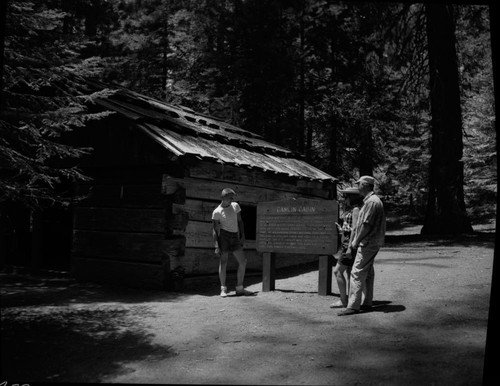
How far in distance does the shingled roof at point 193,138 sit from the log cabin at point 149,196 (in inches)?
1.2

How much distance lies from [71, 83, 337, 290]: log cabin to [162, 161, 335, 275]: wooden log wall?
0.02 m

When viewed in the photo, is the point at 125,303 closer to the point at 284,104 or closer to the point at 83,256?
the point at 83,256

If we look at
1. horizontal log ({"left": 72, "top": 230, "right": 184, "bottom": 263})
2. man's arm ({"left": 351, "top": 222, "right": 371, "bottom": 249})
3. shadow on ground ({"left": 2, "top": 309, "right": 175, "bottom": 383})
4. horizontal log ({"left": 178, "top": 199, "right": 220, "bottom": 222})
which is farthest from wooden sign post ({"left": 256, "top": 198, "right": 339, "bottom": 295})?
shadow on ground ({"left": 2, "top": 309, "right": 175, "bottom": 383})

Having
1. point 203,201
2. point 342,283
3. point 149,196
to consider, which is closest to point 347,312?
point 342,283

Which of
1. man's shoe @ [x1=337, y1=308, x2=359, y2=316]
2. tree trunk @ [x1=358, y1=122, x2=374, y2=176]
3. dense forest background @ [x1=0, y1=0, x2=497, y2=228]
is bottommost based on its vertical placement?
man's shoe @ [x1=337, y1=308, x2=359, y2=316]

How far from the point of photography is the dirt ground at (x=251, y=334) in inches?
152

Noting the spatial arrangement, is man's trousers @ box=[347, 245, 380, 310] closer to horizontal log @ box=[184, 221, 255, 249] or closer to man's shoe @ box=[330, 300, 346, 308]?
man's shoe @ box=[330, 300, 346, 308]

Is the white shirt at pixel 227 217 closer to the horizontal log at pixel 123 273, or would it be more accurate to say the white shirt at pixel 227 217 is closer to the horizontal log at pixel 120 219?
the horizontal log at pixel 120 219

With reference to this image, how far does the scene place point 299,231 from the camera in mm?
7941

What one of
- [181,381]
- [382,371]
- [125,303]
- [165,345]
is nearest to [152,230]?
[125,303]

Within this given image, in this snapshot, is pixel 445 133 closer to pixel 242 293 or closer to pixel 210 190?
pixel 210 190

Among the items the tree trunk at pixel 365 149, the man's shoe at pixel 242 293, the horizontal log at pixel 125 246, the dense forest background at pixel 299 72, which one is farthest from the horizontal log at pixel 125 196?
the tree trunk at pixel 365 149

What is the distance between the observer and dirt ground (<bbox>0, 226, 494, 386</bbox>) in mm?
3857

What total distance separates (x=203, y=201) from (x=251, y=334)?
4.17 meters
